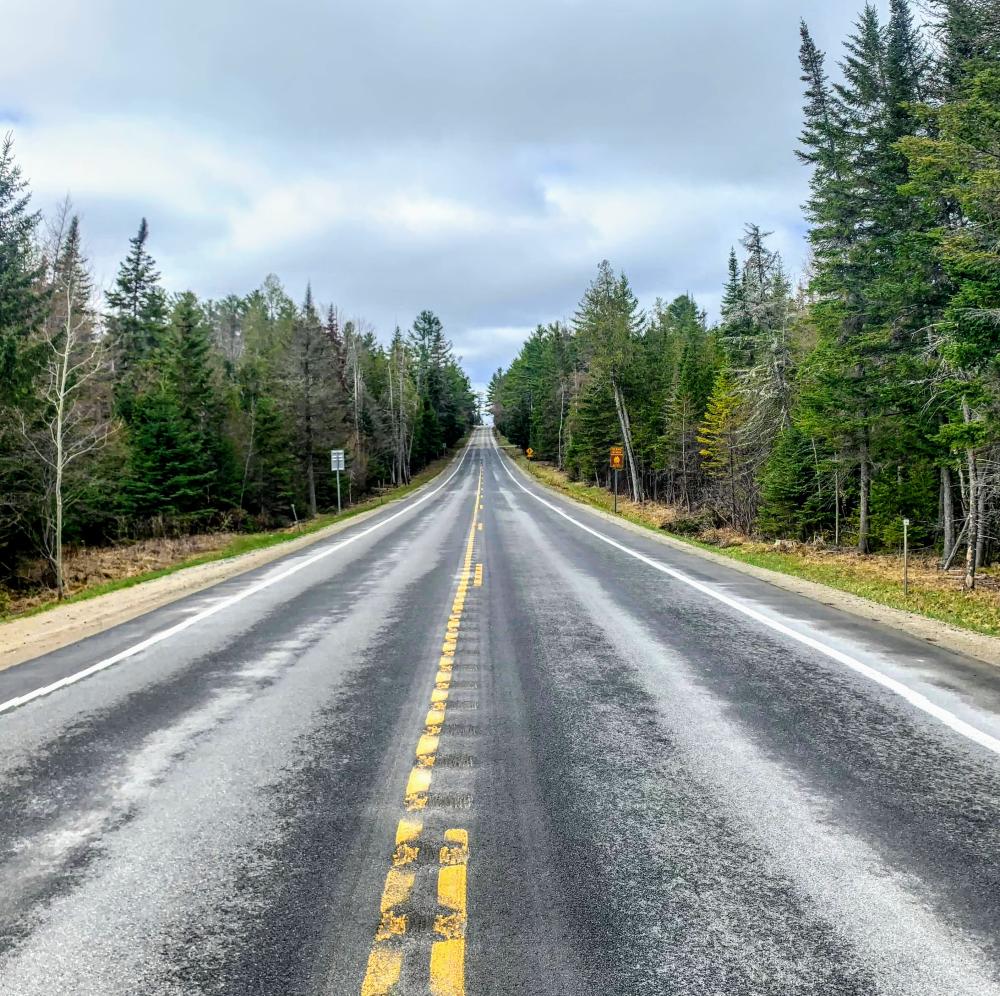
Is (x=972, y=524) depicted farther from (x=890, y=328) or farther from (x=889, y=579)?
(x=890, y=328)

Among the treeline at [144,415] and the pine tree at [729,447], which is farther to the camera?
the pine tree at [729,447]

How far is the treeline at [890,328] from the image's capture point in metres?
11.9

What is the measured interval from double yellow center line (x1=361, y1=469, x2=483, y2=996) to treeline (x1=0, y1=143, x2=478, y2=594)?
15588 mm

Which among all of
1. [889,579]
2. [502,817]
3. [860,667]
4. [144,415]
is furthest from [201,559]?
[889,579]

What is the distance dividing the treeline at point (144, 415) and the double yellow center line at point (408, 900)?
15588 mm

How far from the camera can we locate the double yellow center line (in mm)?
2406

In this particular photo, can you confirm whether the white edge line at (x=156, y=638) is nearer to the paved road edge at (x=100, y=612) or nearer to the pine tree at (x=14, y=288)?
the paved road edge at (x=100, y=612)

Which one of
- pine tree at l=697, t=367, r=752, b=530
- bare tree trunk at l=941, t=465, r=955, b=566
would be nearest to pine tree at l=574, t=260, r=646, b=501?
pine tree at l=697, t=367, r=752, b=530

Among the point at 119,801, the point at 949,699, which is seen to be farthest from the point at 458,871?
the point at 949,699

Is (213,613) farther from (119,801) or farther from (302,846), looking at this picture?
(302,846)

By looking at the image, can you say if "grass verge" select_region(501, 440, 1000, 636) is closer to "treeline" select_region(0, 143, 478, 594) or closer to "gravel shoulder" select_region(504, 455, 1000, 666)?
"gravel shoulder" select_region(504, 455, 1000, 666)

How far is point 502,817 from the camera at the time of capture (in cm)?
358

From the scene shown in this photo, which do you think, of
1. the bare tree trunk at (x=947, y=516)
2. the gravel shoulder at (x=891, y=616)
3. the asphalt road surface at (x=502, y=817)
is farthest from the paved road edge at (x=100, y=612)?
the bare tree trunk at (x=947, y=516)

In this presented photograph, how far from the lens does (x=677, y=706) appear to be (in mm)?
5363
